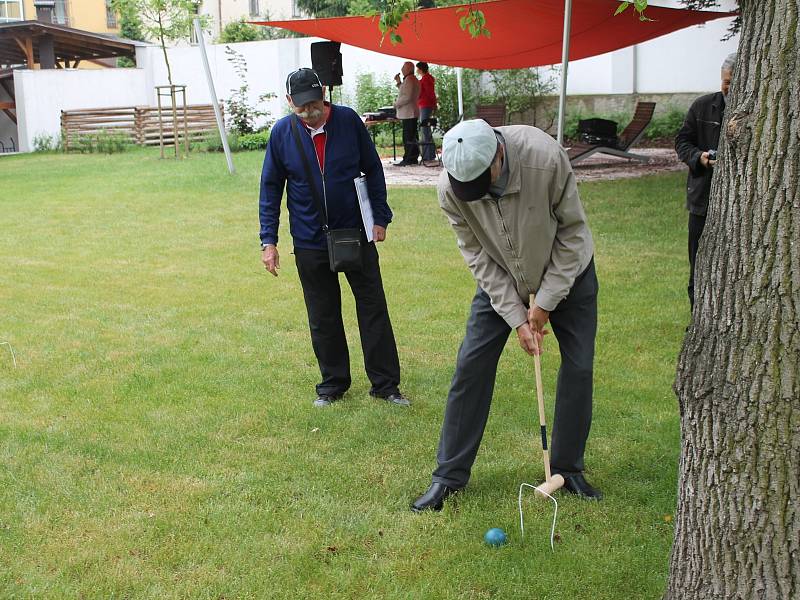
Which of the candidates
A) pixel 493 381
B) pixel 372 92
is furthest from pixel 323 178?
pixel 372 92

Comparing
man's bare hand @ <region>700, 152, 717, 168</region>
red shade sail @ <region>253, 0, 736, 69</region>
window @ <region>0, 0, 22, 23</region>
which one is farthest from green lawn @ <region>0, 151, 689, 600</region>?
window @ <region>0, 0, 22, 23</region>

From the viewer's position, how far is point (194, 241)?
37.3 ft

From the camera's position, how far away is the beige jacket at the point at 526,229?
393 cm

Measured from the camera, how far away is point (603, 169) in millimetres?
16516

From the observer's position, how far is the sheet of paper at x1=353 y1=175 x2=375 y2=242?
222 inches

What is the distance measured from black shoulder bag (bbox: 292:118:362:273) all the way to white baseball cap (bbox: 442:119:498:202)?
1824 mm

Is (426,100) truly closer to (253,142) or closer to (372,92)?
(253,142)

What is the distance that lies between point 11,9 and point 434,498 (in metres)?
46.0

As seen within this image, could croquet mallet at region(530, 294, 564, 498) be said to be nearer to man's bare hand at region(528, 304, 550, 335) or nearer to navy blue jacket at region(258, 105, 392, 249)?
man's bare hand at region(528, 304, 550, 335)

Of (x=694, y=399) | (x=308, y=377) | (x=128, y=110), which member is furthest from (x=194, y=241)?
(x=128, y=110)

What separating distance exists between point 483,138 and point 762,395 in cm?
142

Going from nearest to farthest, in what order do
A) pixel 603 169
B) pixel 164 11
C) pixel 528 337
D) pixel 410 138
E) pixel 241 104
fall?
1. pixel 528 337
2. pixel 603 169
3. pixel 410 138
4. pixel 241 104
5. pixel 164 11

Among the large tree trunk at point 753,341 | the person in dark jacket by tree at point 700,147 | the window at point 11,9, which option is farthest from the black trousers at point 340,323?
the window at point 11,9

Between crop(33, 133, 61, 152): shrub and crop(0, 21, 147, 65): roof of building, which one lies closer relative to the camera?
crop(33, 133, 61, 152): shrub
